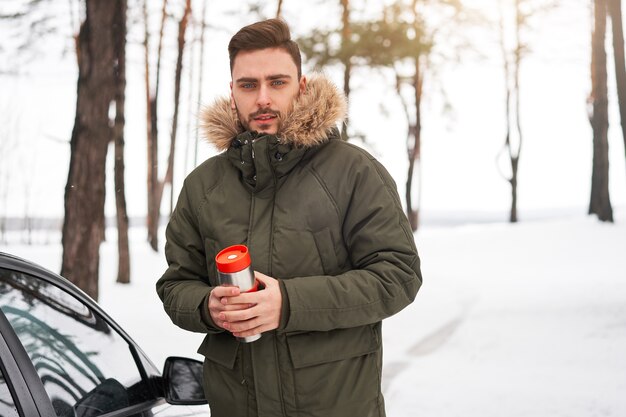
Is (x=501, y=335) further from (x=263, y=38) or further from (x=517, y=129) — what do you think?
(x=517, y=129)

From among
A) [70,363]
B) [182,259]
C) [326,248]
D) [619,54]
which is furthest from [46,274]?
[619,54]

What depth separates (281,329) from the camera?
1.95m

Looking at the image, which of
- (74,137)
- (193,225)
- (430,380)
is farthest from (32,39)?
(193,225)

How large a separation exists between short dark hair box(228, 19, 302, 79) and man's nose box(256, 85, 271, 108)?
0.48ft

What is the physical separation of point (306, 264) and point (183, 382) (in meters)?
0.70

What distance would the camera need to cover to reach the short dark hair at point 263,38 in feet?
7.51

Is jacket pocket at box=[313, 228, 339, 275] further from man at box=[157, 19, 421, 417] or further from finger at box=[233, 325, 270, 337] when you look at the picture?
finger at box=[233, 325, 270, 337]

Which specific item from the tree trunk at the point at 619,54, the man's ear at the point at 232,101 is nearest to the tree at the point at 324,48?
the tree trunk at the point at 619,54

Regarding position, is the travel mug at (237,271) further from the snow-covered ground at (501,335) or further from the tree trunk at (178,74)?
the tree trunk at (178,74)

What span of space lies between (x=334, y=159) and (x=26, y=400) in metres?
1.14

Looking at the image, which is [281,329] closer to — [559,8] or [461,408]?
[461,408]

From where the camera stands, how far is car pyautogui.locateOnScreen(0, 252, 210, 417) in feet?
5.70

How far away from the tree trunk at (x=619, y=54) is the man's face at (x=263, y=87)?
8783mm

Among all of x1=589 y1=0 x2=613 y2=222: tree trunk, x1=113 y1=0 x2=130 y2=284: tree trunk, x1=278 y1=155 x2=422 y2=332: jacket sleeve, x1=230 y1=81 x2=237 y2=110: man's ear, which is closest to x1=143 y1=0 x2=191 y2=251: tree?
x1=113 y1=0 x2=130 y2=284: tree trunk
